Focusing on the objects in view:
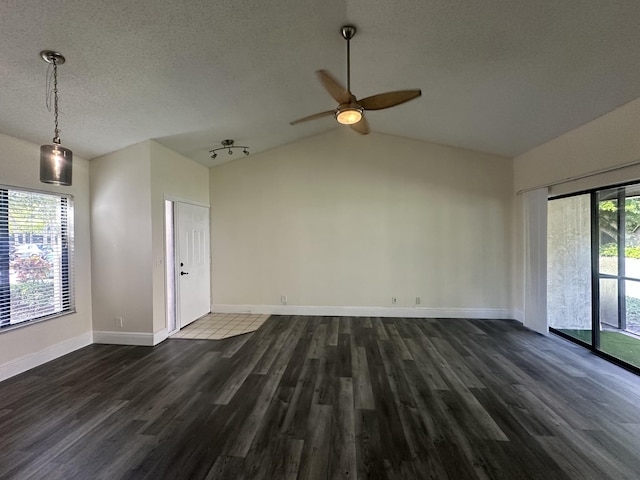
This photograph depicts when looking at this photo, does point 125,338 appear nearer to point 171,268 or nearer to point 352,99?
point 171,268

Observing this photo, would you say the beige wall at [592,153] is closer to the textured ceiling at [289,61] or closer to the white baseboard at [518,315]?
the textured ceiling at [289,61]

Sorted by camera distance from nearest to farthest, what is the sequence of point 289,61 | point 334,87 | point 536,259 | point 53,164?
point 53,164, point 334,87, point 289,61, point 536,259

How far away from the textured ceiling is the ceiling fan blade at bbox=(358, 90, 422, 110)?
0.61 metres

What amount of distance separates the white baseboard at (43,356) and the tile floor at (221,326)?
3.54ft

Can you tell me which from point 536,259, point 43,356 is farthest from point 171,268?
point 536,259

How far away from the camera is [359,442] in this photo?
2.03 metres

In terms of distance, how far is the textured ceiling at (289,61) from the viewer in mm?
2035

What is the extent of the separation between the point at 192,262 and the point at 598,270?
5756 millimetres

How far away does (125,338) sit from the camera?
3.93 m

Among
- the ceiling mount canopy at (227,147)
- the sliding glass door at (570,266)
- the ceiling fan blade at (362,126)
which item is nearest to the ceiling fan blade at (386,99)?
the ceiling fan blade at (362,126)

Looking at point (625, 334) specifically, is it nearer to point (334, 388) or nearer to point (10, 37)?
point (334, 388)

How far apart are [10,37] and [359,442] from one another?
365cm

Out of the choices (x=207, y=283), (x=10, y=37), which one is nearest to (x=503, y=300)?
(x=207, y=283)

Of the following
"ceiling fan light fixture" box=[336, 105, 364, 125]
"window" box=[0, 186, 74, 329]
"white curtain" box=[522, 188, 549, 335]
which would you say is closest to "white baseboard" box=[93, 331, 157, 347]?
"window" box=[0, 186, 74, 329]
